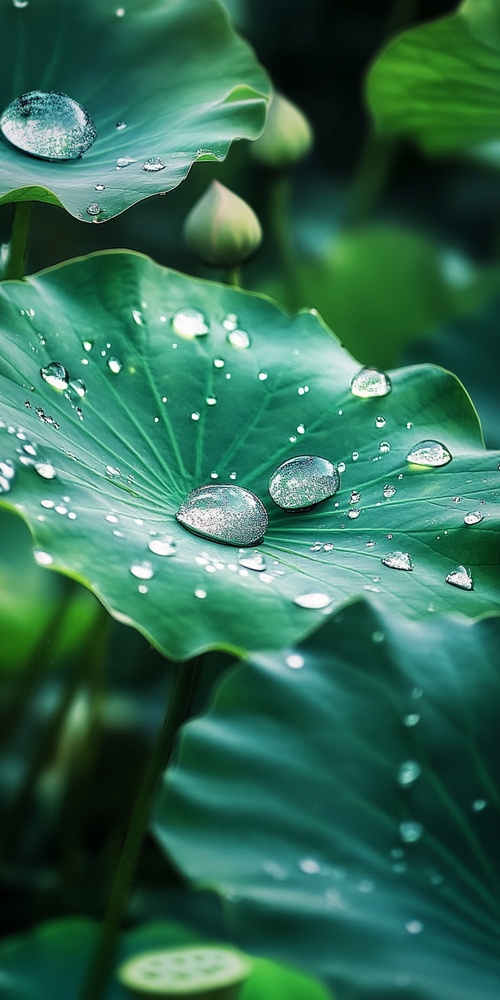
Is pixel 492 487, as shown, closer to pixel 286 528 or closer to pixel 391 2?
pixel 286 528

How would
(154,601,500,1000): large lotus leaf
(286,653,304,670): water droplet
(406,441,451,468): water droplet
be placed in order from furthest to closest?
(406,441,451,468): water droplet
(286,653,304,670): water droplet
(154,601,500,1000): large lotus leaf

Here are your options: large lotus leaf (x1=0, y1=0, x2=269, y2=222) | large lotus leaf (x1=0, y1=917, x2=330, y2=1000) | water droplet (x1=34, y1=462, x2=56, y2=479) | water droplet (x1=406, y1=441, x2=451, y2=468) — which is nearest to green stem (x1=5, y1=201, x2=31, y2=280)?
large lotus leaf (x1=0, y1=0, x2=269, y2=222)

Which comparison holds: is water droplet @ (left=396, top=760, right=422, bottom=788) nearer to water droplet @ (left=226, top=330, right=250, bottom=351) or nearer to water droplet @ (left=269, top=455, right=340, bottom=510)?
water droplet @ (left=269, top=455, right=340, bottom=510)

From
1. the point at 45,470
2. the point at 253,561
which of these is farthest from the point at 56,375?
the point at 253,561

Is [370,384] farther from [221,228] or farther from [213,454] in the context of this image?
[221,228]

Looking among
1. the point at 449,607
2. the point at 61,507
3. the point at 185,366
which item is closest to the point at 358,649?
the point at 449,607
